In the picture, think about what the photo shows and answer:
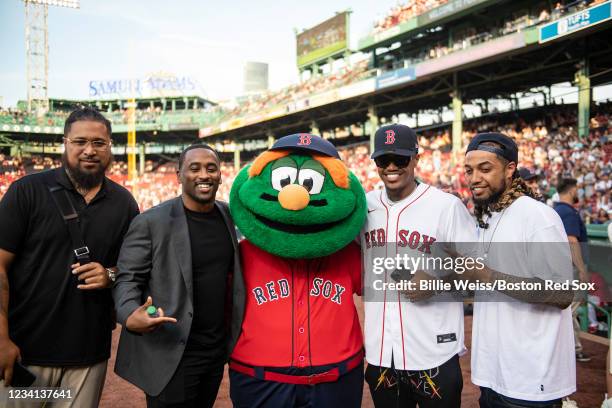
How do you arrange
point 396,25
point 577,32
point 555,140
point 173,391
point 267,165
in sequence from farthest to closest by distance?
point 396,25 → point 555,140 → point 577,32 → point 267,165 → point 173,391

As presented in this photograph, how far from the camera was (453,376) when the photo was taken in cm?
242

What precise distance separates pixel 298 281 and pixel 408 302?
0.61 meters

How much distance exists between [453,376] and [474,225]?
0.85 metres

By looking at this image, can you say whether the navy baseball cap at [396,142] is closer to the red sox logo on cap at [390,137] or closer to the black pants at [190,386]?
the red sox logo on cap at [390,137]

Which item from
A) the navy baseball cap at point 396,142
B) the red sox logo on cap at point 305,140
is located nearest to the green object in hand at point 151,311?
the red sox logo on cap at point 305,140

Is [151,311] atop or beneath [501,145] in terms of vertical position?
beneath

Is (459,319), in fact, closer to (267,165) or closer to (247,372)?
(247,372)

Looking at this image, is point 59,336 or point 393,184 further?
point 393,184

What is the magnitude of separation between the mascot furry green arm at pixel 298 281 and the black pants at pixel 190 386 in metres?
0.15

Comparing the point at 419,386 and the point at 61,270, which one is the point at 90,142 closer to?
the point at 61,270

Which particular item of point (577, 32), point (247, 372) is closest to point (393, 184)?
point (247, 372)

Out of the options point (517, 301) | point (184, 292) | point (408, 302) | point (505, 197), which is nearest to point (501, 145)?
point (505, 197)

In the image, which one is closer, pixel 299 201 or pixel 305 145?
pixel 299 201

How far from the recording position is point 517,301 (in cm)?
230
